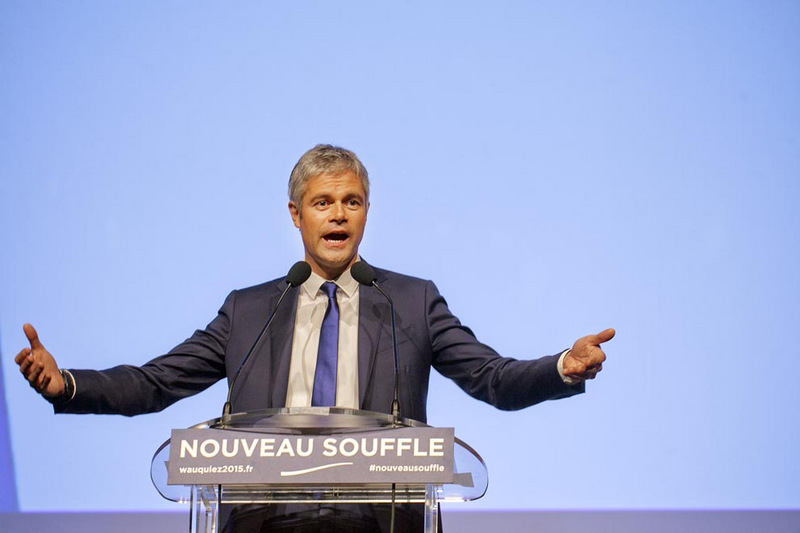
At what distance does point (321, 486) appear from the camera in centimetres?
201

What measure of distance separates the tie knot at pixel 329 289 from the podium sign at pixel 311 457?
89cm

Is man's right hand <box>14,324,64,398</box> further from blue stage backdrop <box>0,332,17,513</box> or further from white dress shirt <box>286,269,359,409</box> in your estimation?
blue stage backdrop <box>0,332,17,513</box>

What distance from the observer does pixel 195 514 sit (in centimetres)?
201

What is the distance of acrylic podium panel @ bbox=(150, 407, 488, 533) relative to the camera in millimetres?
1993

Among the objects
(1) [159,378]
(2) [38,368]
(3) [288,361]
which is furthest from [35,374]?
(3) [288,361]

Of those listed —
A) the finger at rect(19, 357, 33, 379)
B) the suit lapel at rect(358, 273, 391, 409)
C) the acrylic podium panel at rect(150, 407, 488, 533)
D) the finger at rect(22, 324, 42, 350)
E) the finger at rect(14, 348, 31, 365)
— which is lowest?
the acrylic podium panel at rect(150, 407, 488, 533)

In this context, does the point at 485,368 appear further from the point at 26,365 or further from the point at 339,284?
the point at 26,365

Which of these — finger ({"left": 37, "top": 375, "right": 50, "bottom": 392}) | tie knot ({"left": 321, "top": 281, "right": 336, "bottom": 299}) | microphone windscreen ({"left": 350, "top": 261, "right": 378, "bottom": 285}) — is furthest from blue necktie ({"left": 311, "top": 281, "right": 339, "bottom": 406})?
finger ({"left": 37, "top": 375, "right": 50, "bottom": 392})

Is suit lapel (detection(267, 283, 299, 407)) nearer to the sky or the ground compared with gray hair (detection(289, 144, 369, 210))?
nearer to the ground

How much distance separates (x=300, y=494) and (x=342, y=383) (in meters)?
0.61

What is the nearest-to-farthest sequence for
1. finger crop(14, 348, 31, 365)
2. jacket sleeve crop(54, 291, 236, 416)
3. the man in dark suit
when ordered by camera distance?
finger crop(14, 348, 31, 365) → jacket sleeve crop(54, 291, 236, 416) → the man in dark suit

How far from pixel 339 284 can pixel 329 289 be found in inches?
1.7

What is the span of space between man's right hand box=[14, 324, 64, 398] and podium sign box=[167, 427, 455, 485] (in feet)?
1.60

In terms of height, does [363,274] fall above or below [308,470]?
above
